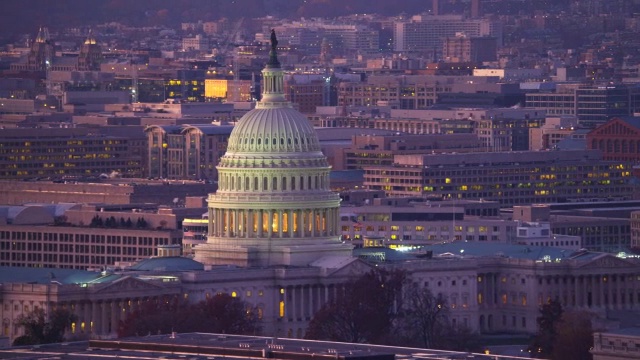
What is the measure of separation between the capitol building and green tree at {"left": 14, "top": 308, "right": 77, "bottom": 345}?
512 cm

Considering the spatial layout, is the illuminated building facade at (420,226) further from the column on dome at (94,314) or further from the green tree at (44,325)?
the green tree at (44,325)

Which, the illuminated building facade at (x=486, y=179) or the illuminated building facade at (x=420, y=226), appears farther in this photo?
the illuminated building facade at (x=486, y=179)

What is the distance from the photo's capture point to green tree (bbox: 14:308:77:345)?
128 m

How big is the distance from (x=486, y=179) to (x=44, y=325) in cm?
6652

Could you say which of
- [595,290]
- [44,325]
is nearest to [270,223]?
[595,290]

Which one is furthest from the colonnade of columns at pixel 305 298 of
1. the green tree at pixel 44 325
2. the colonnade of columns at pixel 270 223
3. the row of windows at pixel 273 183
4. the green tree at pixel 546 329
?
the green tree at pixel 44 325

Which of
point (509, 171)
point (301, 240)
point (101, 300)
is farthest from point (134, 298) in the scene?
point (509, 171)

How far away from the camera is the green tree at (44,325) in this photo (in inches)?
5059

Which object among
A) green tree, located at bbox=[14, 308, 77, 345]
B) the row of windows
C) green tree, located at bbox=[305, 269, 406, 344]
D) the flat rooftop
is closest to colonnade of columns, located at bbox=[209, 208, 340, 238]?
the row of windows

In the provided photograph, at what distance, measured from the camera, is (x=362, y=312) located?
443 feet

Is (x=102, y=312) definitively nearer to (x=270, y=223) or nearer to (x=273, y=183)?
(x=270, y=223)

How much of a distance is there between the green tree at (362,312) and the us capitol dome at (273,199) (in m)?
5.99

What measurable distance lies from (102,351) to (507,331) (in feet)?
130

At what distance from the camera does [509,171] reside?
643ft
